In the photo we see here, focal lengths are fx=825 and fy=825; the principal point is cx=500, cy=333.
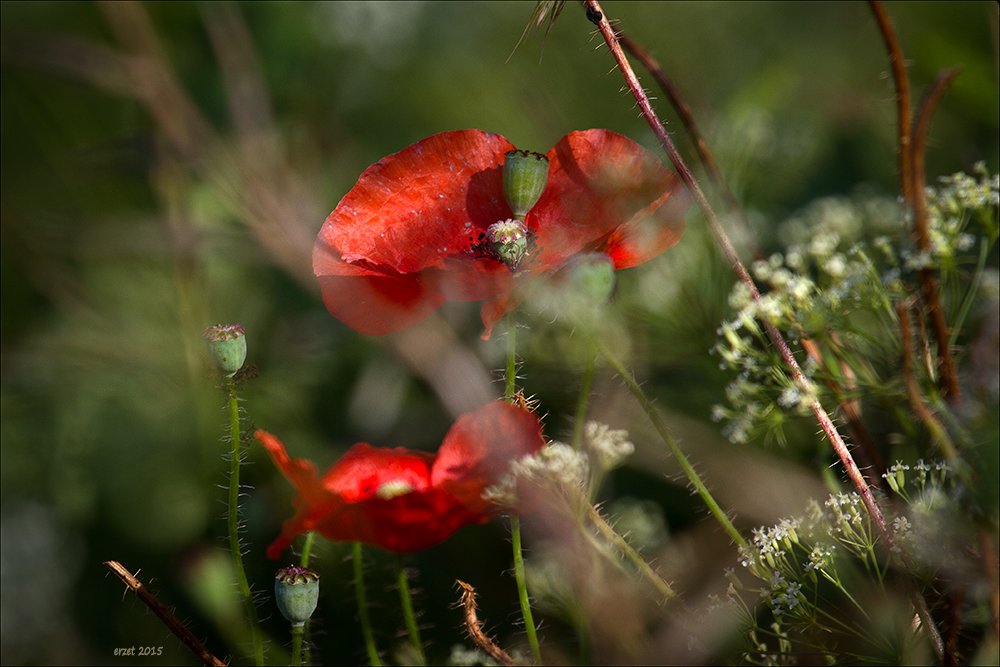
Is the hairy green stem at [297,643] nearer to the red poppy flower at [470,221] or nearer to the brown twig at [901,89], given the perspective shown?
the red poppy flower at [470,221]

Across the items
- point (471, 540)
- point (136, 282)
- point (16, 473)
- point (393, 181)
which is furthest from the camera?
point (136, 282)

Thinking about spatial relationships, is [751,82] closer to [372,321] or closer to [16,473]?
[372,321]

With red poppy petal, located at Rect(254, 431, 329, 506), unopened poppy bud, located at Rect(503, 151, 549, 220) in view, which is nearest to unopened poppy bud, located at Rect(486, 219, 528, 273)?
unopened poppy bud, located at Rect(503, 151, 549, 220)

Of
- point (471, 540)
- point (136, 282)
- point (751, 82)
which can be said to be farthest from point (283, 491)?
point (751, 82)

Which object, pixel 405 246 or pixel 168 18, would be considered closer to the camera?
pixel 405 246

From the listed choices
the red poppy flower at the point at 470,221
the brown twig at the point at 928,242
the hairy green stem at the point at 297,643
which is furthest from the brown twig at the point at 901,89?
the hairy green stem at the point at 297,643

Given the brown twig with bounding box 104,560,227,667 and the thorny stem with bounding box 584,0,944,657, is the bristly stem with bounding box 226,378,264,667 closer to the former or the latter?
the brown twig with bounding box 104,560,227,667
